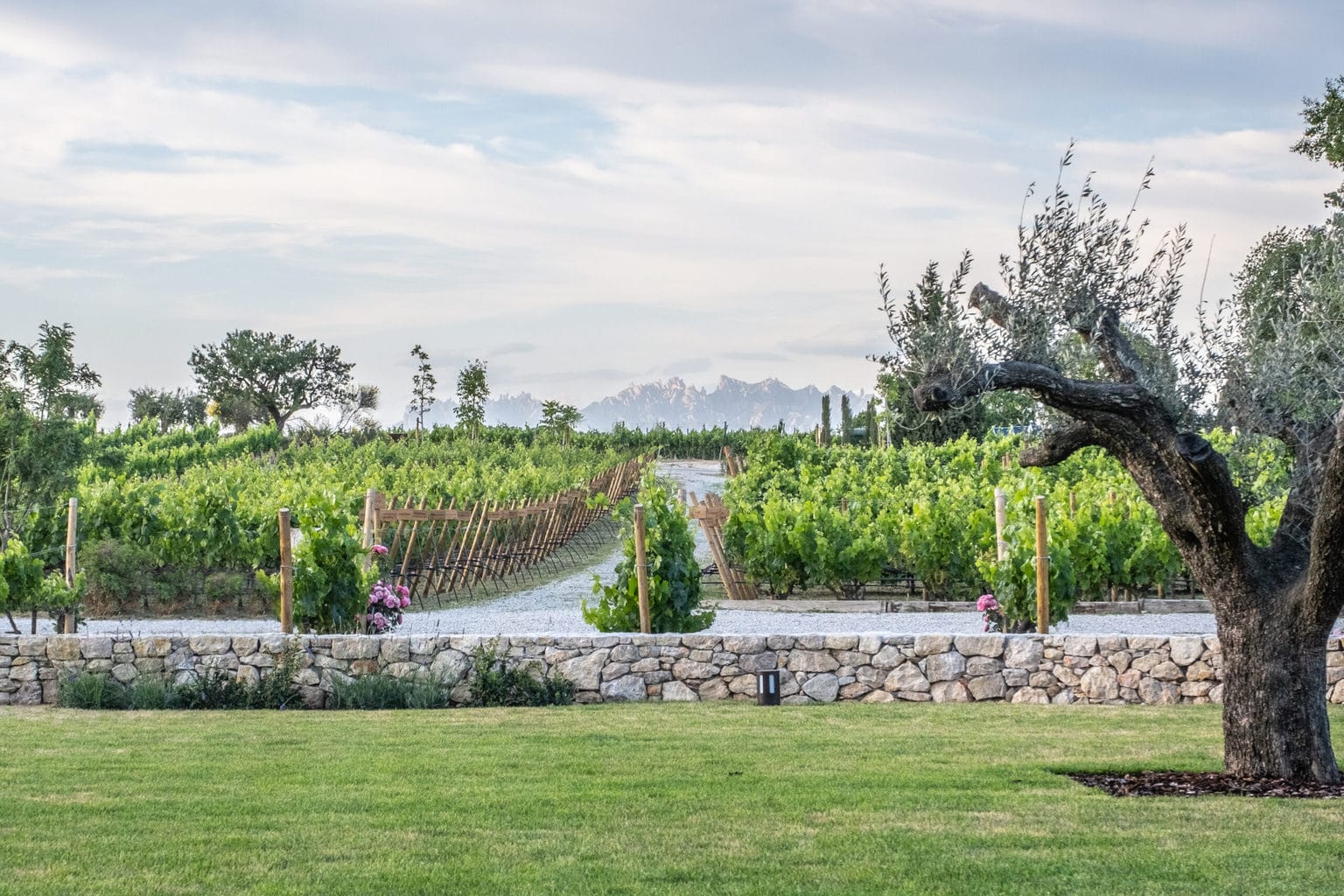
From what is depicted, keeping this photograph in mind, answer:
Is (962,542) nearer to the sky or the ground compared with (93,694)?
nearer to the sky

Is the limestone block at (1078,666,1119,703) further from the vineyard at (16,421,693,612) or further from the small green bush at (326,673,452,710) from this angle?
the vineyard at (16,421,693,612)

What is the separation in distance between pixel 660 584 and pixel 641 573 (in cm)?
51

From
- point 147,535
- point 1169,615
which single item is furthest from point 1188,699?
point 147,535

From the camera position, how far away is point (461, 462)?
3769cm

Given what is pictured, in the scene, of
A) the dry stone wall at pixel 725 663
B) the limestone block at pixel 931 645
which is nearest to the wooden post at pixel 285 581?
the dry stone wall at pixel 725 663

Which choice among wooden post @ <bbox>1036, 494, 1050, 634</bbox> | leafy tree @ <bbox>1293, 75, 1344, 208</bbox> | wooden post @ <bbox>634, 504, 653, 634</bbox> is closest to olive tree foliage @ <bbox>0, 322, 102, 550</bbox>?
wooden post @ <bbox>634, 504, 653, 634</bbox>

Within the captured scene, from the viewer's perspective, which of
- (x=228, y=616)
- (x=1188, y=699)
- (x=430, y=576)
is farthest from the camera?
(x=430, y=576)

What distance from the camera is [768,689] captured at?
1083 centimetres

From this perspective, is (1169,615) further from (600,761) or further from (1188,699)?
(600,761)

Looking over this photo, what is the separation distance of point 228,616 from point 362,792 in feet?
34.0

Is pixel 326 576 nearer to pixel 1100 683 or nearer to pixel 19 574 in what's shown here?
pixel 19 574

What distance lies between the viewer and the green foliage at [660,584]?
12.1m

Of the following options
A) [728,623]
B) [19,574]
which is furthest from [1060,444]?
[19,574]

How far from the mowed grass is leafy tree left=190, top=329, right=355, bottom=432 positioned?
216ft
